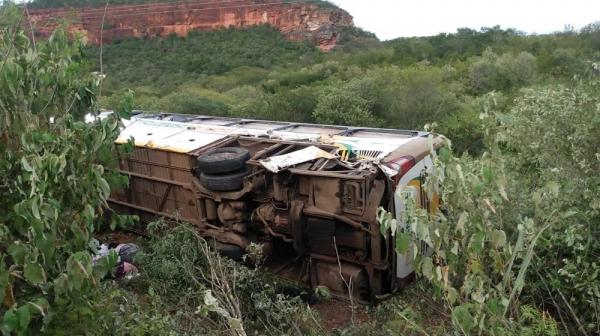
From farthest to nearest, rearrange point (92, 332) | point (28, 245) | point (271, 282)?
1. point (271, 282)
2. point (92, 332)
3. point (28, 245)

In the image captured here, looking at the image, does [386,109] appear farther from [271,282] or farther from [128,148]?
[128,148]

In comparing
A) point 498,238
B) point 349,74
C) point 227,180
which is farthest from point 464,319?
point 349,74

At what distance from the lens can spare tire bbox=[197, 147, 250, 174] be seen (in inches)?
316

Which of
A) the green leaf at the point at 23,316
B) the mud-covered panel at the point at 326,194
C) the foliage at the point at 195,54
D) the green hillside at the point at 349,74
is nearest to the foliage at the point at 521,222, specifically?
the green hillside at the point at 349,74

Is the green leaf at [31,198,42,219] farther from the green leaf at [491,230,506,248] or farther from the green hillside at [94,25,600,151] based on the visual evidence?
the green leaf at [491,230,506,248]

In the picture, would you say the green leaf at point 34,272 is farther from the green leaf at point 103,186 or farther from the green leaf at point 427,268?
the green leaf at point 427,268

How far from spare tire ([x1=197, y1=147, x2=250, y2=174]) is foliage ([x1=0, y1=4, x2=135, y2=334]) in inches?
162

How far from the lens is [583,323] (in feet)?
13.8

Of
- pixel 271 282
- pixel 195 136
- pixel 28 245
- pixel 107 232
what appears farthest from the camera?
pixel 107 232

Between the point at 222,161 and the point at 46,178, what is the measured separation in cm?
504

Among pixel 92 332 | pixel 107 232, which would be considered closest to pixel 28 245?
pixel 92 332

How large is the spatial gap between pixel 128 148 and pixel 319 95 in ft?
55.2

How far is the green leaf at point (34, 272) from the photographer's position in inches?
111

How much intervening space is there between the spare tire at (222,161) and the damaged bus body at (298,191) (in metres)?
0.02
